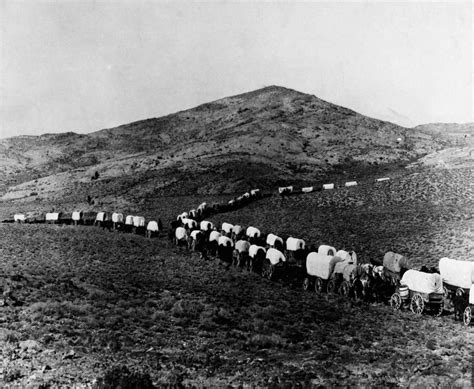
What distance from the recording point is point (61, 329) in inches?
588

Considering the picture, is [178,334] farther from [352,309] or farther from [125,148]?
[125,148]

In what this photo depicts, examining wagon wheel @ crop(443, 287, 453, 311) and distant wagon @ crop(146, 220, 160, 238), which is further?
distant wagon @ crop(146, 220, 160, 238)

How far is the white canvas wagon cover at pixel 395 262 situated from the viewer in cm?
2327

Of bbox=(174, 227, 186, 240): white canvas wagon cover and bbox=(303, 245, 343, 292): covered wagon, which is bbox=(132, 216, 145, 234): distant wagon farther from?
bbox=(303, 245, 343, 292): covered wagon

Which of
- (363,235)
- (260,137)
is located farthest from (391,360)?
(260,137)

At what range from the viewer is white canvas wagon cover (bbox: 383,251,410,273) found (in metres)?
23.3

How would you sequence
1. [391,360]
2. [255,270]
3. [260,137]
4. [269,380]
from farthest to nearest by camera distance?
1. [260,137]
2. [255,270]
3. [391,360]
4. [269,380]

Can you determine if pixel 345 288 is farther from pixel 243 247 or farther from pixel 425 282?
pixel 243 247

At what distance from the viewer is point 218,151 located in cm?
8819

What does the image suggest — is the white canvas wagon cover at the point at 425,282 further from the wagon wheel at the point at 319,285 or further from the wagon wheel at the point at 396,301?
the wagon wheel at the point at 319,285

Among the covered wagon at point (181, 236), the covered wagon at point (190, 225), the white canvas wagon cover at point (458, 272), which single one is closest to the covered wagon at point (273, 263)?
the white canvas wagon cover at point (458, 272)

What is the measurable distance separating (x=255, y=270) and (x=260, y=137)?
6904 centimetres

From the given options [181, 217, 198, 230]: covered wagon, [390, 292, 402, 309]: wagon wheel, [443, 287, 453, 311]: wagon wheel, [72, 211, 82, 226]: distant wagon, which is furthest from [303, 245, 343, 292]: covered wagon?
[72, 211, 82, 226]: distant wagon

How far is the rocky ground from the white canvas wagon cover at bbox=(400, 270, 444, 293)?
1070 millimetres
